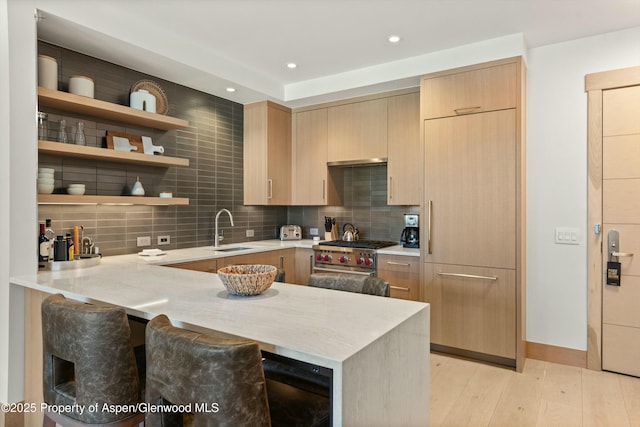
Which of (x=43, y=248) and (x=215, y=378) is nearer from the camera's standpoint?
(x=215, y=378)

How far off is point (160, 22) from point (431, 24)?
195 centimetres

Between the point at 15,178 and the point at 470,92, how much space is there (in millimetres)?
3207

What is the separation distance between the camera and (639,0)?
243 cm

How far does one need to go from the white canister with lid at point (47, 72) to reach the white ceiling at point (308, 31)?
0.69 feet

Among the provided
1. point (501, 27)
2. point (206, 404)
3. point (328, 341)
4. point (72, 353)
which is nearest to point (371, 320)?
point (328, 341)

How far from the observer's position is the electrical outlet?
3277mm

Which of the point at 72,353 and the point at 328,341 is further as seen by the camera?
the point at 72,353

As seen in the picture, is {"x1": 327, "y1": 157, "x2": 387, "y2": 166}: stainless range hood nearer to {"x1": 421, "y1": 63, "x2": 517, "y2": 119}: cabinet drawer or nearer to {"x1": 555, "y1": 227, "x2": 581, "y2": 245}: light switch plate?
{"x1": 421, "y1": 63, "x2": 517, "y2": 119}: cabinet drawer

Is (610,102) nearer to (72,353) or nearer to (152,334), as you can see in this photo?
(152,334)

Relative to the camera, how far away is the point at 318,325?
4.30ft

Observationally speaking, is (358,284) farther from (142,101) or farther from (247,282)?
(142,101)

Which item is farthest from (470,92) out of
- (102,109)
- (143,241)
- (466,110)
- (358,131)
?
(143,241)

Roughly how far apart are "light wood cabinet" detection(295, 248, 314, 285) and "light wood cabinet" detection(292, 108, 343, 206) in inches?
23.8

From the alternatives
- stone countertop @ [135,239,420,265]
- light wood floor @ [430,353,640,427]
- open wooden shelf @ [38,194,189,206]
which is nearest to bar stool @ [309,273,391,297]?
light wood floor @ [430,353,640,427]
